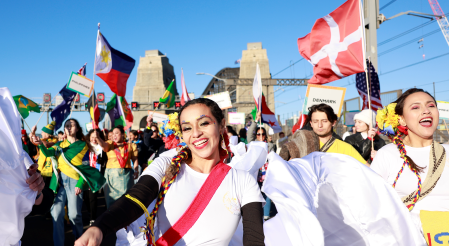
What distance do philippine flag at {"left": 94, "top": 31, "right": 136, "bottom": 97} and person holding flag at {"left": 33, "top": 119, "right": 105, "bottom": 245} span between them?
1473 mm

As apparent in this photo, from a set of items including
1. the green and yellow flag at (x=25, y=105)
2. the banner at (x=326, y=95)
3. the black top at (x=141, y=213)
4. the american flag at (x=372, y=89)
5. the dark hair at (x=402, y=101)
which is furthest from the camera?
the banner at (x=326, y=95)

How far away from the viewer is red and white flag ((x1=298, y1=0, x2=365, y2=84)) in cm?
457

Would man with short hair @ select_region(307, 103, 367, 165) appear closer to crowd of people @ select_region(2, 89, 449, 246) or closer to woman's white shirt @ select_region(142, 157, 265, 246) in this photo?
crowd of people @ select_region(2, 89, 449, 246)

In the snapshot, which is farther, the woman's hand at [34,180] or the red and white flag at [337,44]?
the red and white flag at [337,44]

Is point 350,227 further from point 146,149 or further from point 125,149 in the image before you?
point 146,149

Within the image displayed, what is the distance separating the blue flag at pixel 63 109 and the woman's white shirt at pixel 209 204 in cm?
584

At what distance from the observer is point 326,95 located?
22.5 ft

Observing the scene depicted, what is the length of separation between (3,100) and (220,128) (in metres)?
1.22

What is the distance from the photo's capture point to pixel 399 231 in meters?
1.73

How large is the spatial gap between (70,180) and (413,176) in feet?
14.7

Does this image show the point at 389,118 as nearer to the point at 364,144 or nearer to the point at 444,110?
the point at 364,144

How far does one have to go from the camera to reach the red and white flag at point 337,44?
15.0ft

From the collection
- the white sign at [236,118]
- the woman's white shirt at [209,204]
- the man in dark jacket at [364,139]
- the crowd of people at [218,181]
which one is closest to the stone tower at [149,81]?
the white sign at [236,118]

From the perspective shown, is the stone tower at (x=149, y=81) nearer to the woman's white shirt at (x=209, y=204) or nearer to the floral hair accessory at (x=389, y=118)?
the floral hair accessory at (x=389, y=118)
